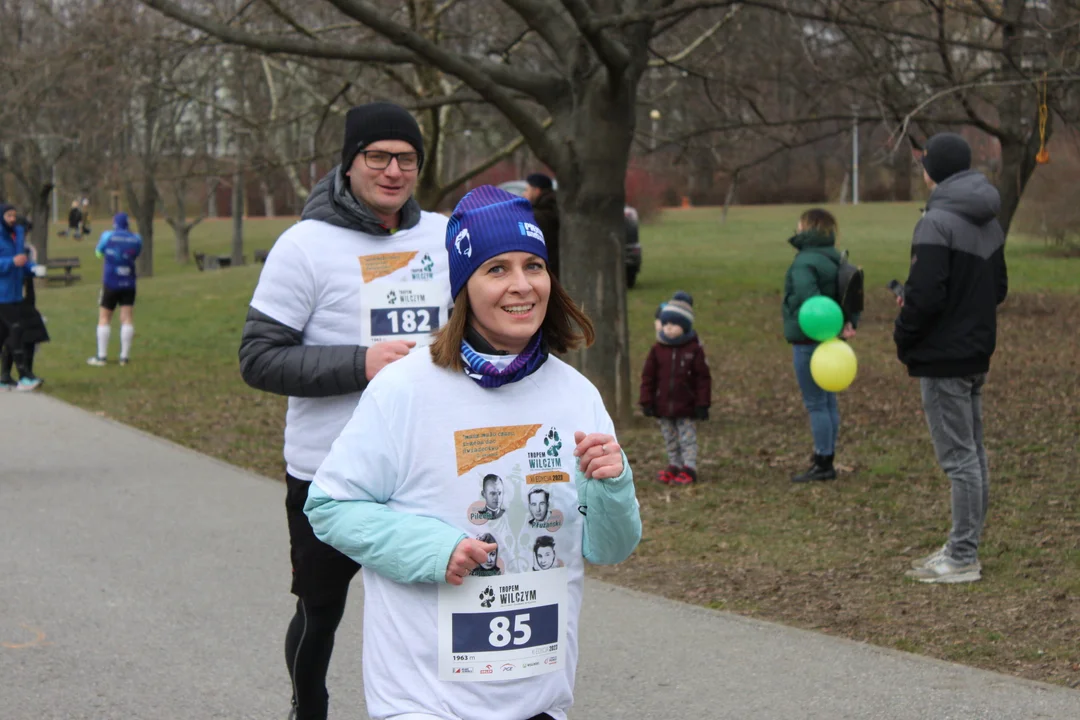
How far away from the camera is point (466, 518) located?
9.37 feet

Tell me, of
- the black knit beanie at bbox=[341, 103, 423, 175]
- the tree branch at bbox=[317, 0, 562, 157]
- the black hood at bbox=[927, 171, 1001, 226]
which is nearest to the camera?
the black knit beanie at bbox=[341, 103, 423, 175]

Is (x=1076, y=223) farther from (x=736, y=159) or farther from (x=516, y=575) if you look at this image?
(x=516, y=575)

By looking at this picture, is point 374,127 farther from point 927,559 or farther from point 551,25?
point 551,25

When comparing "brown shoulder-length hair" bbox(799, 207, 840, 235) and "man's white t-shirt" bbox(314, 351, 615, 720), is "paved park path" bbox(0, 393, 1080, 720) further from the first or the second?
"brown shoulder-length hair" bbox(799, 207, 840, 235)

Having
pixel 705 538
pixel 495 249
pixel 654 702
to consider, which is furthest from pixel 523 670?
pixel 705 538

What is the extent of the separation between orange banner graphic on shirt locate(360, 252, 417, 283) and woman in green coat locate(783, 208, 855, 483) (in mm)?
5582

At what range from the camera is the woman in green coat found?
9.32m

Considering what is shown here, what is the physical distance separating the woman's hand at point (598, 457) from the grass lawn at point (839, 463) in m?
3.35

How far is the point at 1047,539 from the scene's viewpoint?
7656 millimetres

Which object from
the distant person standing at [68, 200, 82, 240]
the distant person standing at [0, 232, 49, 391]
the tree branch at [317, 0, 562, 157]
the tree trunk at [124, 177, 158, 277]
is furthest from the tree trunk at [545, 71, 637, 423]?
the distant person standing at [68, 200, 82, 240]

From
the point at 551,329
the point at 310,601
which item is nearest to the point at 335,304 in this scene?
the point at 310,601

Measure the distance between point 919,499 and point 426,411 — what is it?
21.7 ft

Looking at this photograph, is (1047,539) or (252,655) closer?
(252,655)

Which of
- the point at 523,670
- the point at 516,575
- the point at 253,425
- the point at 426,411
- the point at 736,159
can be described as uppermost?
the point at 736,159
